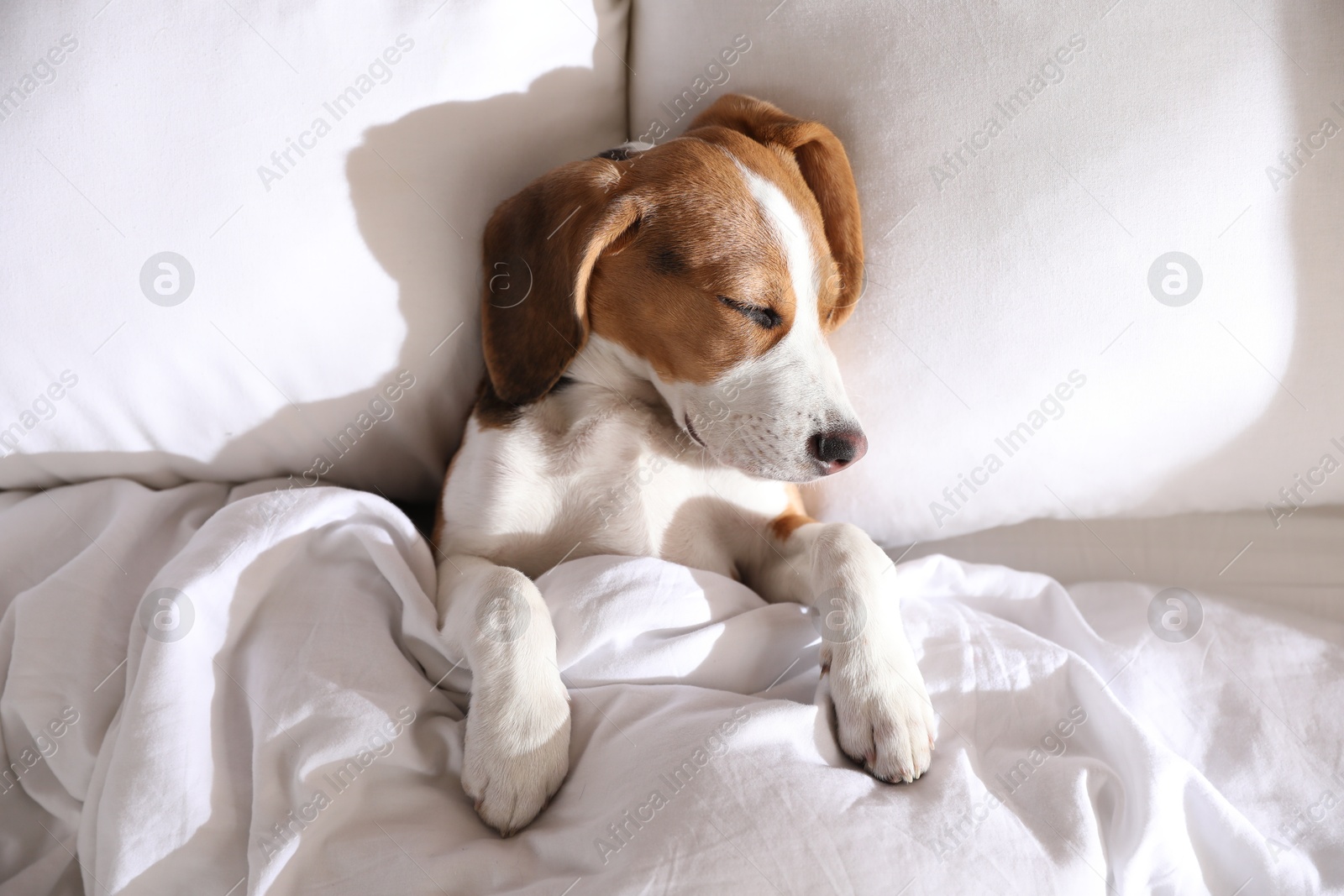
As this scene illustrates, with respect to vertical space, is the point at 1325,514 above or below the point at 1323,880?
below

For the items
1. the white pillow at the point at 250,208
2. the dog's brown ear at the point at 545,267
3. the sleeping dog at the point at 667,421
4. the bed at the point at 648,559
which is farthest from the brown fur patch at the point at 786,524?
the white pillow at the point at 250,208

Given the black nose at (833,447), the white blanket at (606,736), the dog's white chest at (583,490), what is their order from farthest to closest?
the dog's white chest at (583,490) → the black nose at (833,447) → the white blanket at (606,736)

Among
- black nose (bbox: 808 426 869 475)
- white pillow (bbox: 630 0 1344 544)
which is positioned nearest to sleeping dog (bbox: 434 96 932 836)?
black nose (bbox: 808 426 869 475)

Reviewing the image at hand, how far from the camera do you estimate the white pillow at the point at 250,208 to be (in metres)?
1.29

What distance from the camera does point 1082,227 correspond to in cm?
134

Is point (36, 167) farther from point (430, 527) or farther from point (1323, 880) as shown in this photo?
point (1323, 880)

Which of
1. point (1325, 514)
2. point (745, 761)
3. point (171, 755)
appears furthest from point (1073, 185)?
point (171, 755)

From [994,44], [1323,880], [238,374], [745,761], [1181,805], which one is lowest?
[1323,880]

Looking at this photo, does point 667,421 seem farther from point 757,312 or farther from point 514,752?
point 514,752

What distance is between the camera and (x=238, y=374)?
141 cm

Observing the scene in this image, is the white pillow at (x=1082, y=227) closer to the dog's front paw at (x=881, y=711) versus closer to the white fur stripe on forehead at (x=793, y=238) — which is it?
the white fur stripe on forehead at (x=793, y=238)

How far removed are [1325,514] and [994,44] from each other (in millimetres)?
1112

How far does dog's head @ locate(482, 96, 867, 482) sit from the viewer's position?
4.04ft

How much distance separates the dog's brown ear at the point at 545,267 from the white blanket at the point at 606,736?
1.09 feet
